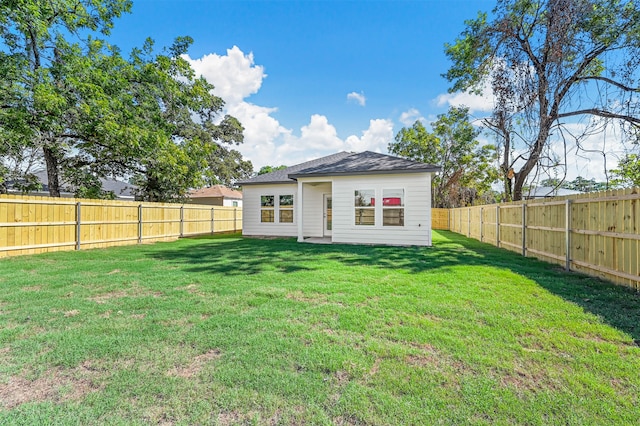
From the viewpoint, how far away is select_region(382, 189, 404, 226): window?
35.0ft

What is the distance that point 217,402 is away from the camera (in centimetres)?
202

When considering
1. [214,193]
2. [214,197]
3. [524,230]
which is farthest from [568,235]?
[214,193]

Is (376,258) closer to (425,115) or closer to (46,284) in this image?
(46,284)

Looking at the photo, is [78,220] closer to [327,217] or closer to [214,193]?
[327,217]

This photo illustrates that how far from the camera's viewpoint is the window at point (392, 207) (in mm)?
10672

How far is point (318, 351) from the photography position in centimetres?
267

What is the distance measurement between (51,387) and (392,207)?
9.82 metres

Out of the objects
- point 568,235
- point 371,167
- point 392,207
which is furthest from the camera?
point 371,167

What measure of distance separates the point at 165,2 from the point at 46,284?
10.7m

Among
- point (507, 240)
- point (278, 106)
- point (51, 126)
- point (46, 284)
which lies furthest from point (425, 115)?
point (46, 284)

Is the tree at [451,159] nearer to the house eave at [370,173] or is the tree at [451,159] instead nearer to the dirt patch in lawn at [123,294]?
the house eave at [370,173]

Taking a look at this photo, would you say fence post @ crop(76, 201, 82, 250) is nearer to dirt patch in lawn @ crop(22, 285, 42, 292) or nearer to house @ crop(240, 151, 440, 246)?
dirt patch in lawn @ crop(22, 285, 42, 292)

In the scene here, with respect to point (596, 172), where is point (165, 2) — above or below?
above

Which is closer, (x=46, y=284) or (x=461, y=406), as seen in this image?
(x=461, y=406)
